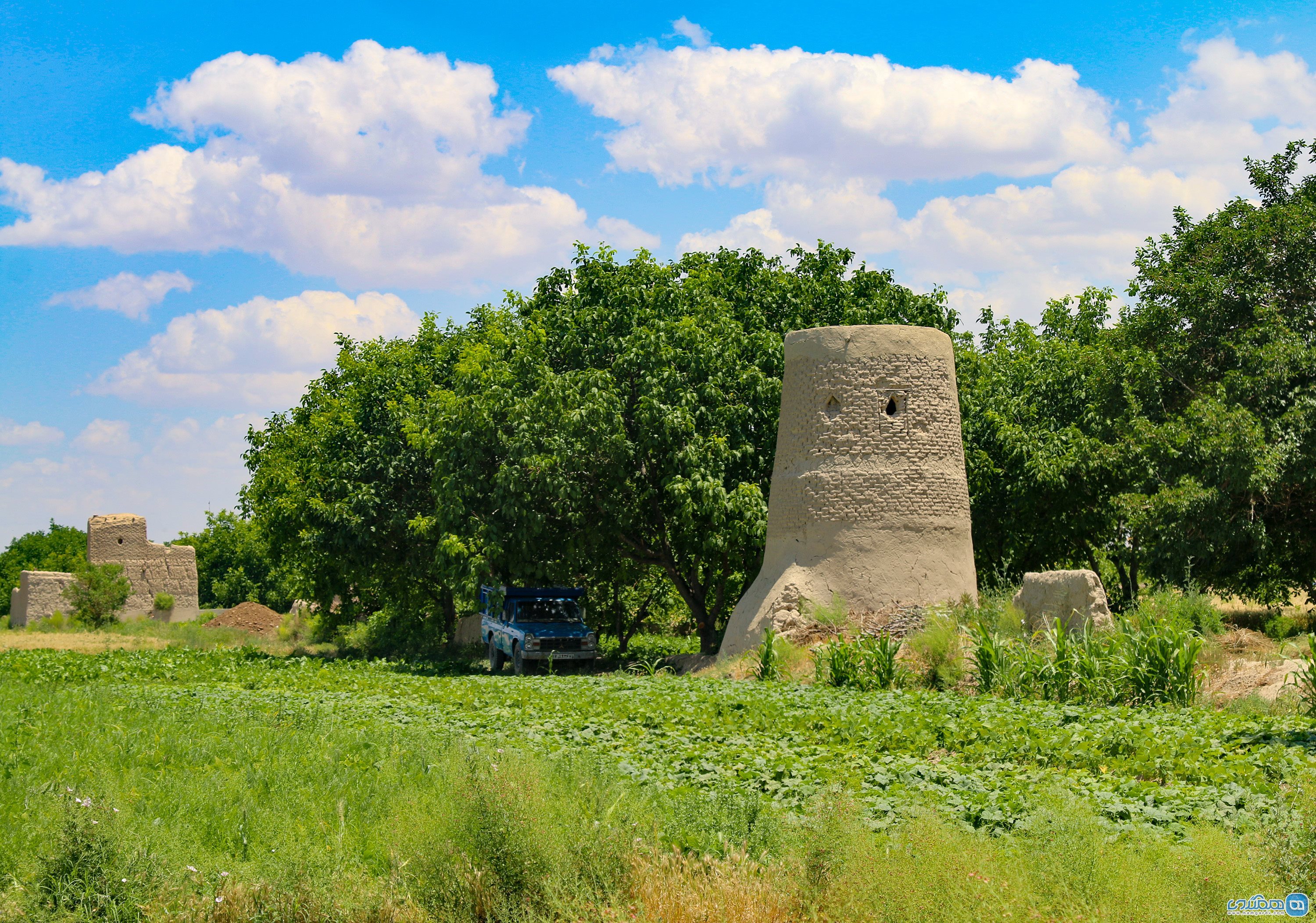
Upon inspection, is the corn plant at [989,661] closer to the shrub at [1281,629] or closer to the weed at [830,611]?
the weed at [830,611]

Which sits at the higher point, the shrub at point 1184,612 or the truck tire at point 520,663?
the shrub at point 1184,612

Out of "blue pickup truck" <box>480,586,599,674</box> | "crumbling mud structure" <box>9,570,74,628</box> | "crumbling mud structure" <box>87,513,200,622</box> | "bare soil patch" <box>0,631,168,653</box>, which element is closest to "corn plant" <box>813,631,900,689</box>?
"blue pickup truck" <box>480,586,599,674</box>

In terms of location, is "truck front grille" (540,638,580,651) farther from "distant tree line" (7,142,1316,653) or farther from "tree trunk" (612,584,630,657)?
"tree trunk" (612,584,630,657)

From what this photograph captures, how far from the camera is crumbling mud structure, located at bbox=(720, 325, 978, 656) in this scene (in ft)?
56.6

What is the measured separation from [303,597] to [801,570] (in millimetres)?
19034

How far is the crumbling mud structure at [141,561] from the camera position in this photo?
138 ft

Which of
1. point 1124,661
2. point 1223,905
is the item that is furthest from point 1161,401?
point 1223,905

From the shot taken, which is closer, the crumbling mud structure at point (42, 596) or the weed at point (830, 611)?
the weed at point (830, 611)

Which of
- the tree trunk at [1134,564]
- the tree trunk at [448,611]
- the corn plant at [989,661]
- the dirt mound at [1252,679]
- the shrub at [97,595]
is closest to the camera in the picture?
the dirt mound at [1252,679]

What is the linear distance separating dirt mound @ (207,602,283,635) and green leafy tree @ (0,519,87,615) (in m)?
12.1

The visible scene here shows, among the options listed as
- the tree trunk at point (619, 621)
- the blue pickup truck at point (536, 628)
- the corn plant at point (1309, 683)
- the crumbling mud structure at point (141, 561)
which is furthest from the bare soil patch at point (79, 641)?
the corn plant at point (1309, 683)

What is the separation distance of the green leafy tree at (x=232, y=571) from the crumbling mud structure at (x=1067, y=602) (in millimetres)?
43728

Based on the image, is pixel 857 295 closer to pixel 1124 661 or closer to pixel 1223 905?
pixel 1124 661

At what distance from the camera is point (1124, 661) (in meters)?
12.6
